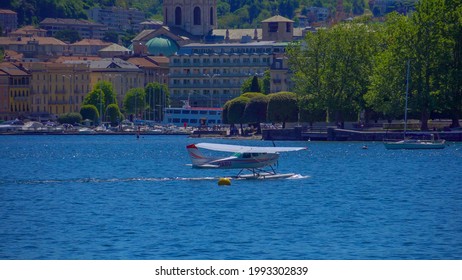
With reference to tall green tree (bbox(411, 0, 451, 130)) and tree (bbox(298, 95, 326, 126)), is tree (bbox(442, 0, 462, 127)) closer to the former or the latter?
tall green tree (bbox(411, 0, 451, 130))

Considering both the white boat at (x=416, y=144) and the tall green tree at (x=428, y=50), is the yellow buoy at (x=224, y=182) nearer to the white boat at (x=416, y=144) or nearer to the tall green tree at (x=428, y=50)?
the white boat at (x=416, y=144)

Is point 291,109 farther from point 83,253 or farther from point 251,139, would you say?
point 83,253

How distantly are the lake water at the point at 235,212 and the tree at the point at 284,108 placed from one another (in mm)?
47238

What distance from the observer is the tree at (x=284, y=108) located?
148375mm

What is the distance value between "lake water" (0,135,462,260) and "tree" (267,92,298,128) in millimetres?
47238

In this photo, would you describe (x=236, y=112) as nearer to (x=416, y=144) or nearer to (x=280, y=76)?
(x=280, y=76)

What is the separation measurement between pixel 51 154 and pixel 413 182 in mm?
50176

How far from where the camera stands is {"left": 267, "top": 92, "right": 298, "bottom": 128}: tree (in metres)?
148

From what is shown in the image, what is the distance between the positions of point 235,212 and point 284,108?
8526 cm

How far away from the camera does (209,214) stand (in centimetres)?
6303

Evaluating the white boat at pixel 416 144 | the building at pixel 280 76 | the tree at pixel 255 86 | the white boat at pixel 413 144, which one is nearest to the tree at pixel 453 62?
the white boat at pixel 416 144

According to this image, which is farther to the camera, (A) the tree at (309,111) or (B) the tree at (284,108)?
(B) the tree at (284,108)

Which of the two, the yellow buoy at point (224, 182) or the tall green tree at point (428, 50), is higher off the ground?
the tall green tree at point (428, 50)

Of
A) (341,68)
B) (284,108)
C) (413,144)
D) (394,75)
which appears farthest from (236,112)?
(413,144)
